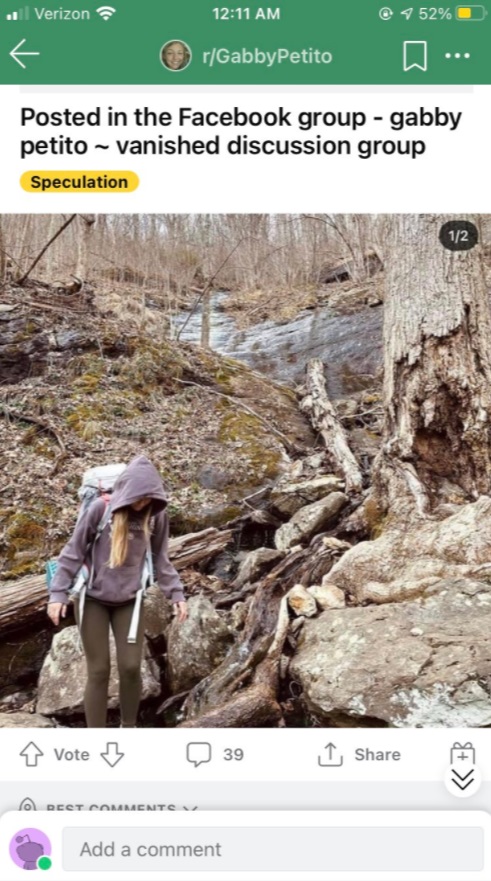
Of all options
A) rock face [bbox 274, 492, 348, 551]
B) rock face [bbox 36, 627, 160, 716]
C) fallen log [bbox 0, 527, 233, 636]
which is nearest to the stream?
rock face [bbox 274, 492, 348, 551]

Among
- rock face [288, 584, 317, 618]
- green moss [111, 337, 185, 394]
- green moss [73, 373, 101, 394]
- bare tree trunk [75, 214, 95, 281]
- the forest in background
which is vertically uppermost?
the forest in background

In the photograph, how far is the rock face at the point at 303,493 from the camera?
19.4 ft

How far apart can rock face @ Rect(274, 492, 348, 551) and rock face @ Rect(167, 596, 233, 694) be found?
1.29 m

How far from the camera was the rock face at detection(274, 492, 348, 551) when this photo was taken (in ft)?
16.9

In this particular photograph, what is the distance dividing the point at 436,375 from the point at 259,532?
2.65m

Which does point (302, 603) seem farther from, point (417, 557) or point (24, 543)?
point (24, 543)

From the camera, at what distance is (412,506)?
4258 mm

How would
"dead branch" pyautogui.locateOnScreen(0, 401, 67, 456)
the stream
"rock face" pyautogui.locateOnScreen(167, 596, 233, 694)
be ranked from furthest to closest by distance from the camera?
the stream, "dead branch" pyautogui.locateOnScreen(0, 401, 67, 456), "rock face" pyautogui.locateOnScreen(167, 596, 233, 694)

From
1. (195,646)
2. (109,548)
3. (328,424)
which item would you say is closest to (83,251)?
(328,424)

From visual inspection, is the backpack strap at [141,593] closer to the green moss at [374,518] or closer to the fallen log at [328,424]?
the green moss at [374,518]
